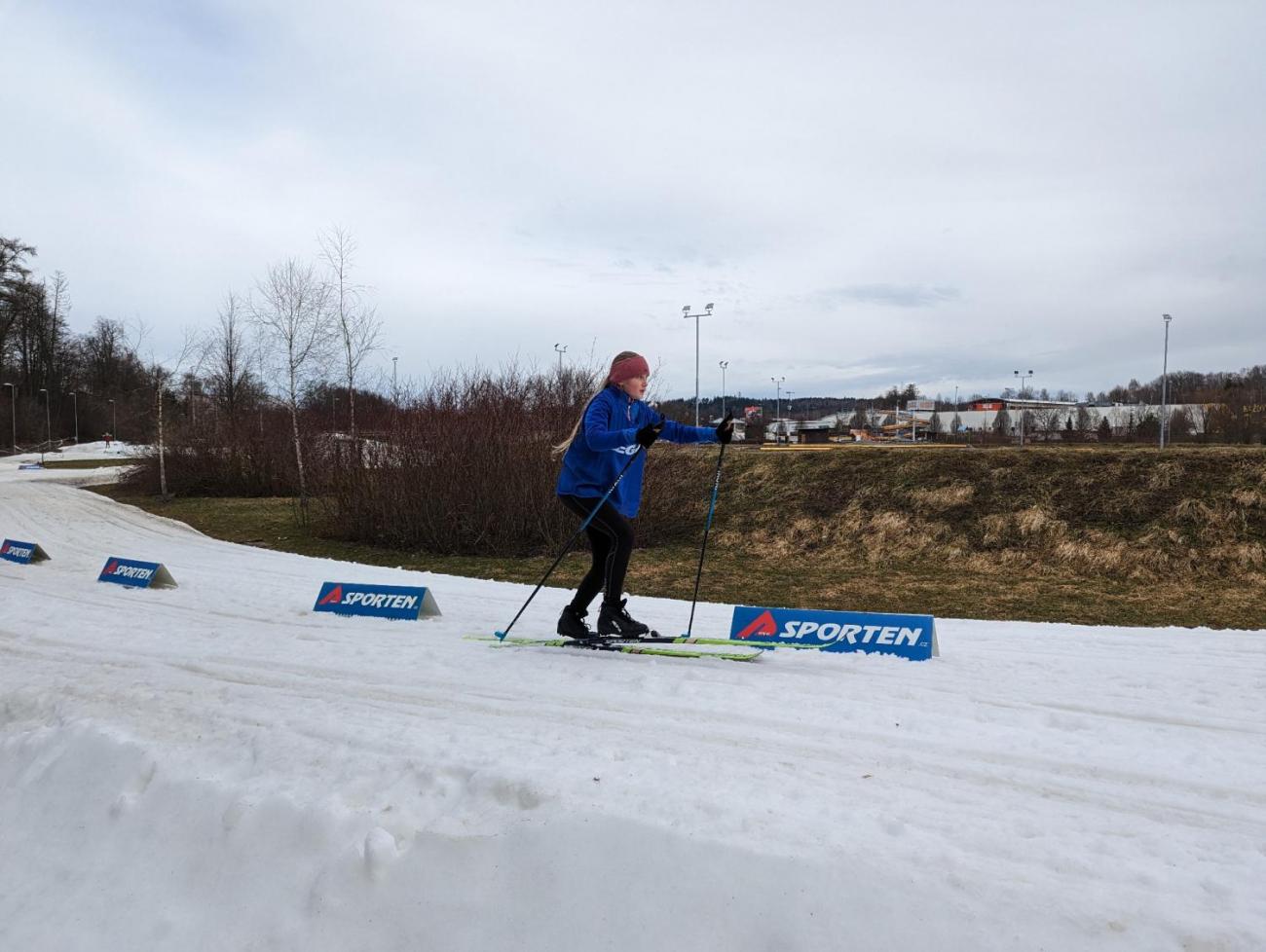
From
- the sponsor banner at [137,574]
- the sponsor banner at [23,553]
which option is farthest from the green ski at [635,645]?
the sponsor banner at [23,553]

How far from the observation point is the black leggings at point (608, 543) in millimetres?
5887

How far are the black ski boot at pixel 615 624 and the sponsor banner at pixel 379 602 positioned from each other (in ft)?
6.92

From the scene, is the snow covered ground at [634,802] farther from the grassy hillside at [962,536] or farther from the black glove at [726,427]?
the grassy hillside at [962,536]

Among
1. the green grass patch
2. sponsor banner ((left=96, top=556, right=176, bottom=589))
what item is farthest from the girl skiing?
sponsor banner ((left=96, top=556, right=176, bottom=589))

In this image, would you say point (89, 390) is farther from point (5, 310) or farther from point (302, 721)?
point (302, 721)

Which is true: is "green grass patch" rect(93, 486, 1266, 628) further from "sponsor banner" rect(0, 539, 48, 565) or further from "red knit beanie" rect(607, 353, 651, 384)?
"red knit beanie" rect(607, 353, 651, 384)

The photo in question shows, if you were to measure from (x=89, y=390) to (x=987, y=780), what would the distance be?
3431 inches

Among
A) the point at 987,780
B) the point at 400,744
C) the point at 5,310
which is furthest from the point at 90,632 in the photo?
the point at 5,310

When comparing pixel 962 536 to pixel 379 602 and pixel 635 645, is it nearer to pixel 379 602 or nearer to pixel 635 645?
pixel 635 645

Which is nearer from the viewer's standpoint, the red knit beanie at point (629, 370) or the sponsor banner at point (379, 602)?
the red knit beanie at point (629, 370)

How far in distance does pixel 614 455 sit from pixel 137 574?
6411 mm

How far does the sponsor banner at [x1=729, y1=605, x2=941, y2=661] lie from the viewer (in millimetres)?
5695

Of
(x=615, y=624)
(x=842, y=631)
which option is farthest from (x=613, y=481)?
(x=842, y=631)

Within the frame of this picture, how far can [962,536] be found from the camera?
1471 centimetres
